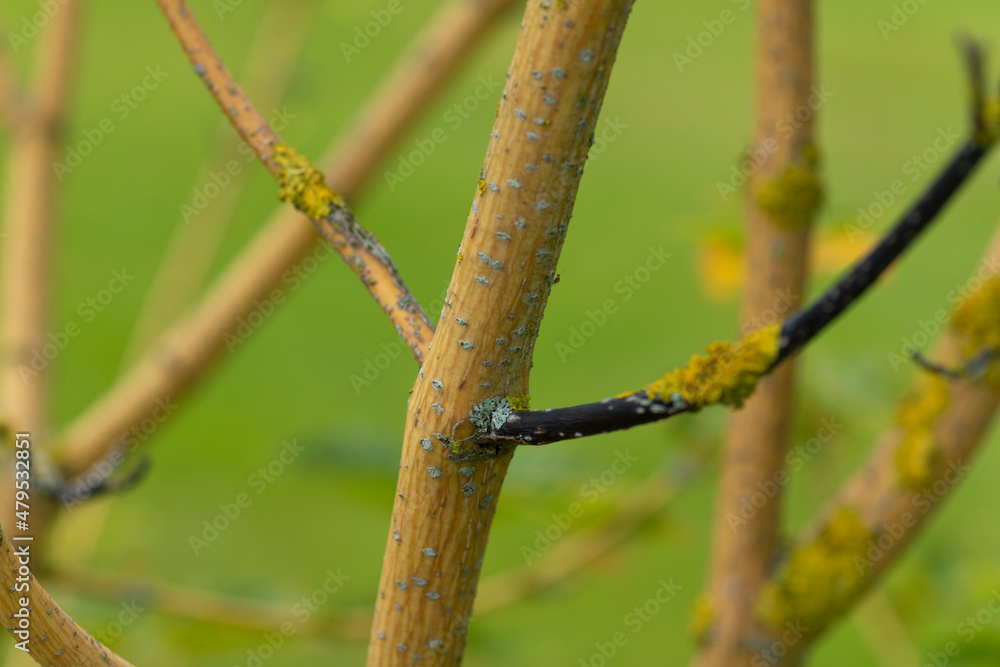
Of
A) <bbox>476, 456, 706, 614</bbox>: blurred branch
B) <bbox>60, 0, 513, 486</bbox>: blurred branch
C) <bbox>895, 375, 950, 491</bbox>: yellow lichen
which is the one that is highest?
<bbox>60, 0, 513, 486</bbox>: blurred branch

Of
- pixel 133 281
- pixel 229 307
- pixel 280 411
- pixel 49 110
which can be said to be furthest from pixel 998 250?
pixel 133 281

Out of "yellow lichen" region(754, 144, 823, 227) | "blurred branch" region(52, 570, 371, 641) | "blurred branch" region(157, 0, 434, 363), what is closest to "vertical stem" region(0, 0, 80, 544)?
"blurred branch" region(52, 570, 371, 641)

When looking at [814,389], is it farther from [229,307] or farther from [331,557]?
[331,557]

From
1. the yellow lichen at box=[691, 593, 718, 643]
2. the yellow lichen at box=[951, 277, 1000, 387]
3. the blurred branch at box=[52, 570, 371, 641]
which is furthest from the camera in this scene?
the blurred branch at box=[52, 570, 371, 641]

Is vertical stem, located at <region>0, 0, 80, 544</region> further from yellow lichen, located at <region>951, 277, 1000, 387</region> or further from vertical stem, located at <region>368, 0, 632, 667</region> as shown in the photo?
yellow lichen, located at <region>951, 277, 1000, 387</region>

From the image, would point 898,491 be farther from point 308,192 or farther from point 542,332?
point 542,332

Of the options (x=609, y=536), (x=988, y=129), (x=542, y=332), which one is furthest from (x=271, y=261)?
(x=542, y=332)
